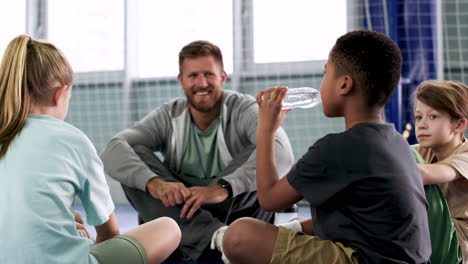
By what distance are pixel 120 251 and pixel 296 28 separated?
223 centimetres

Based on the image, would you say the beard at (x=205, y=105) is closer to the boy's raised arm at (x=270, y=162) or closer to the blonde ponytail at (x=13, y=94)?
the boy's raised arm at (x=270, y=162)

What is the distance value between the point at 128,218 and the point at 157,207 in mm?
935

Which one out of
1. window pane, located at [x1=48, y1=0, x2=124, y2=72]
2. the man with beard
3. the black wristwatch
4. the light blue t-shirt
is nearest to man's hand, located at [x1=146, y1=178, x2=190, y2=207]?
the man with beard

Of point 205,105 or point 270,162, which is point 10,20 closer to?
point 205,105

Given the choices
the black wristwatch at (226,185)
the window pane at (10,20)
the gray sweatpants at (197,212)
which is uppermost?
the window pane at (10,20)

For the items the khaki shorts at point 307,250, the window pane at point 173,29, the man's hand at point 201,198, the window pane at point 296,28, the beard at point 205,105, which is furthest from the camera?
the window pane at point 173,29

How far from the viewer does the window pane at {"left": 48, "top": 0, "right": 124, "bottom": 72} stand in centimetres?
331

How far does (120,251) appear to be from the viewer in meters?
0.95

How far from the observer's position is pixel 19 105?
33.3 inches

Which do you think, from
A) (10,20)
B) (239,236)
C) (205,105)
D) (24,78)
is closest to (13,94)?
(24,78)

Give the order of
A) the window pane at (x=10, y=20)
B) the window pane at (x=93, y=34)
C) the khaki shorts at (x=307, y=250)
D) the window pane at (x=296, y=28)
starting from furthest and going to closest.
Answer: the window pane at (x=10, y=20), the window pane at (x=93, y=34), the window pane at (x=296, y=28), the khaki shorts at (x=307, y=250)

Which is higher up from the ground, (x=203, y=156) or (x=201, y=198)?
(x=203, y=156)

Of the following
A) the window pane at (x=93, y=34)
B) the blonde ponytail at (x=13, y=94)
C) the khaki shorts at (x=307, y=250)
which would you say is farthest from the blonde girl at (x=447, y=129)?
the window pane at (x=93, y=34)

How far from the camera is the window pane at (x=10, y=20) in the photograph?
3.52m
